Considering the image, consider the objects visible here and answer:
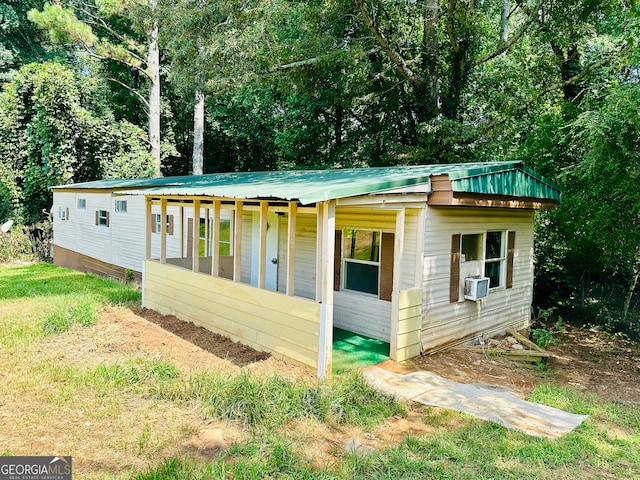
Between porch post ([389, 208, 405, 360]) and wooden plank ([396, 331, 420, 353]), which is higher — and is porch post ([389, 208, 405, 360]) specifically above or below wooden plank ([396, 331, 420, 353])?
above

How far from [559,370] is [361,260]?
339 centimetres

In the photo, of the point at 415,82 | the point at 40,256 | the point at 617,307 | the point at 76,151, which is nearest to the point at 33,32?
the point at 76,151

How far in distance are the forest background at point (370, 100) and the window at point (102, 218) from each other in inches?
179

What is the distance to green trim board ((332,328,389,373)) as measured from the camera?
6145mm

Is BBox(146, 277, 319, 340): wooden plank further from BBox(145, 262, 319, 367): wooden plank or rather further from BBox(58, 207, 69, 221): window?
BBox(58, 207, 69, 221): window

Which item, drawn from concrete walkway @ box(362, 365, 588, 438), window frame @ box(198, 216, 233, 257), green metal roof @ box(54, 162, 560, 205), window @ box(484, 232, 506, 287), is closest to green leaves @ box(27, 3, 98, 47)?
window frame @ box(198, 216, 233, 257)

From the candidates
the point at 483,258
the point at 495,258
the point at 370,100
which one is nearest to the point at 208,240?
the point at 483,258

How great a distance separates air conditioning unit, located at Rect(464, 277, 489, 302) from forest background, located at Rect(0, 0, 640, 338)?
2921 mm

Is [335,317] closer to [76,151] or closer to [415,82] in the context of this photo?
[415,82]

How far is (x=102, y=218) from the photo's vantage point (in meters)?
14.7

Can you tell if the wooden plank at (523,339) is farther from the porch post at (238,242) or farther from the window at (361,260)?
the porch post at (238,242)

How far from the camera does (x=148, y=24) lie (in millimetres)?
13844

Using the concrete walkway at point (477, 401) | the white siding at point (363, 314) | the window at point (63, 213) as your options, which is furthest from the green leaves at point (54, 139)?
the concrete walkway at point (477, 401)

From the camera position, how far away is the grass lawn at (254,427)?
11.6 feet
